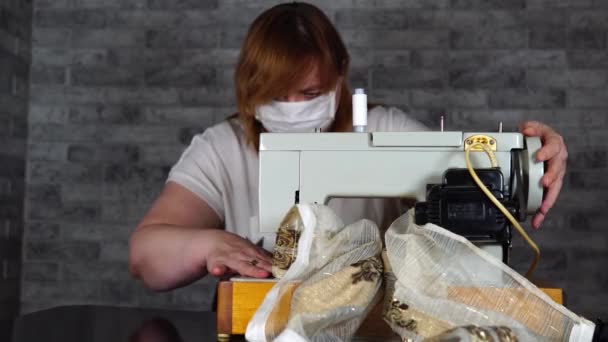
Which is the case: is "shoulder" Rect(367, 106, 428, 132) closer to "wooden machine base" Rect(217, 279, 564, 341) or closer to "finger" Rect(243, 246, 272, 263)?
"finger" Rect(243, 246, 272, 263)

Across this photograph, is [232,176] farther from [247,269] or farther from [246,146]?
[247,269]

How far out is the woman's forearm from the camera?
1569 millimetres

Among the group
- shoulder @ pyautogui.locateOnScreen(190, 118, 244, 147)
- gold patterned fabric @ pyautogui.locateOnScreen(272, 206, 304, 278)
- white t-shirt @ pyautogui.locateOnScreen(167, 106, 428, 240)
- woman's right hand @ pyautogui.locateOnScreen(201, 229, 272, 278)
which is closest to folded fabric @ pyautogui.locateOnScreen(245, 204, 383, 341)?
gold patterned fabric @ pyautogui.locateOnScreen(272, 206, 304, 278)

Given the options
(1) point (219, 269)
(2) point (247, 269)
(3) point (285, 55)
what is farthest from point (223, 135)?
(2) point (247, 269)

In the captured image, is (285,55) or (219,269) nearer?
(219,269)

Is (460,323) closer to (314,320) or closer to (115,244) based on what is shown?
(314,320)

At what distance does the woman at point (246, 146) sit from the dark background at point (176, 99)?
1.14m

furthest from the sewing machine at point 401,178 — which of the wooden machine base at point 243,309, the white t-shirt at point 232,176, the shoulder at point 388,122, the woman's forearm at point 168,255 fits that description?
the shoulder at point 388,122

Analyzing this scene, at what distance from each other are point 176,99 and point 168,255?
1528mm

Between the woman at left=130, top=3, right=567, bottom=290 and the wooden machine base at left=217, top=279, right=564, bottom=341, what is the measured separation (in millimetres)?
270

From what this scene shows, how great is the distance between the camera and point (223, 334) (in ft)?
3.65

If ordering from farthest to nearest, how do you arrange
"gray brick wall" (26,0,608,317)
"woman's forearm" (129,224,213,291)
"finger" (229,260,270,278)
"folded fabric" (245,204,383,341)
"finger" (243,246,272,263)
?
1. "gray brick wall" (26,0,608,317)
2. "woman's forearm" (129,224,213,291)
3. "finger" (243,246,272,263)
4. "finger" (229,260,270,278)
5. "folded fabric" (245,204,383,341)

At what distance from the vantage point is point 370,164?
4.09 feet

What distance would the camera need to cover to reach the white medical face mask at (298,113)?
5.38 feet
